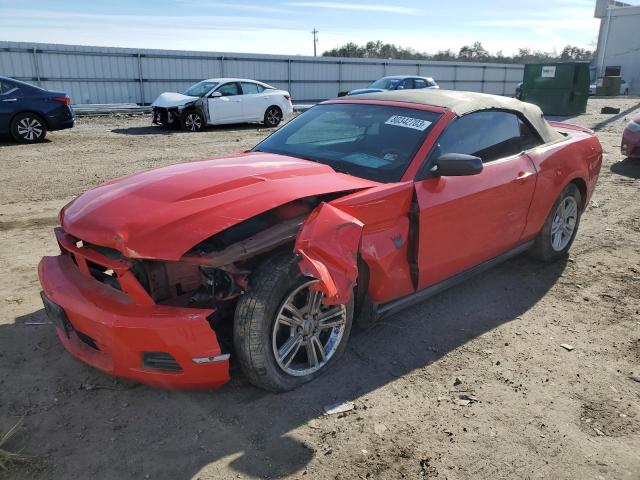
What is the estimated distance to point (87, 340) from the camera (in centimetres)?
288

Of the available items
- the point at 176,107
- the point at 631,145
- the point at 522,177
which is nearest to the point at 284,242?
the point at 522,177

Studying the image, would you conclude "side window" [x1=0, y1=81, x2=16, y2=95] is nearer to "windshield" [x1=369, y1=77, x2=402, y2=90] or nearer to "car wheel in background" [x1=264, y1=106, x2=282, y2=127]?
"car wheel in background" [x1=264, y1=106, x2=282, y2=127]

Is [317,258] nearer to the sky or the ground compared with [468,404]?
nearer to the sky

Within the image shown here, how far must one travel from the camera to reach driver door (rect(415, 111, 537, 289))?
3.43 metres

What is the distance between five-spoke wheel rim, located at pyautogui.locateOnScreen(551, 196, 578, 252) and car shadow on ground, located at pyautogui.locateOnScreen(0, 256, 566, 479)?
1.52 m

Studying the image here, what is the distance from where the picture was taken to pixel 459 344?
142 inches

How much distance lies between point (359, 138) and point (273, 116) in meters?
13.1

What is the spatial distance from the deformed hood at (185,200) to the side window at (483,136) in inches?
32.1

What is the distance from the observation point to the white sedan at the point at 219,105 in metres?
14.8

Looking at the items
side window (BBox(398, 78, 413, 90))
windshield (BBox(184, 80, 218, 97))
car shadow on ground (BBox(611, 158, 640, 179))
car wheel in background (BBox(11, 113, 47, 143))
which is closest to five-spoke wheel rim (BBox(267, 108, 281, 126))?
windshield (BBox(184, 80, 218, 97))

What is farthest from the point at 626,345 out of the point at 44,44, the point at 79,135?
the point at 44,44

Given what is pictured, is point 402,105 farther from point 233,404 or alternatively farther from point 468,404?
point 233,404

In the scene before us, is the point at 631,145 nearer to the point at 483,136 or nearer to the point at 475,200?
the point at 483,136

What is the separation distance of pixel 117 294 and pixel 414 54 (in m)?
68.6
